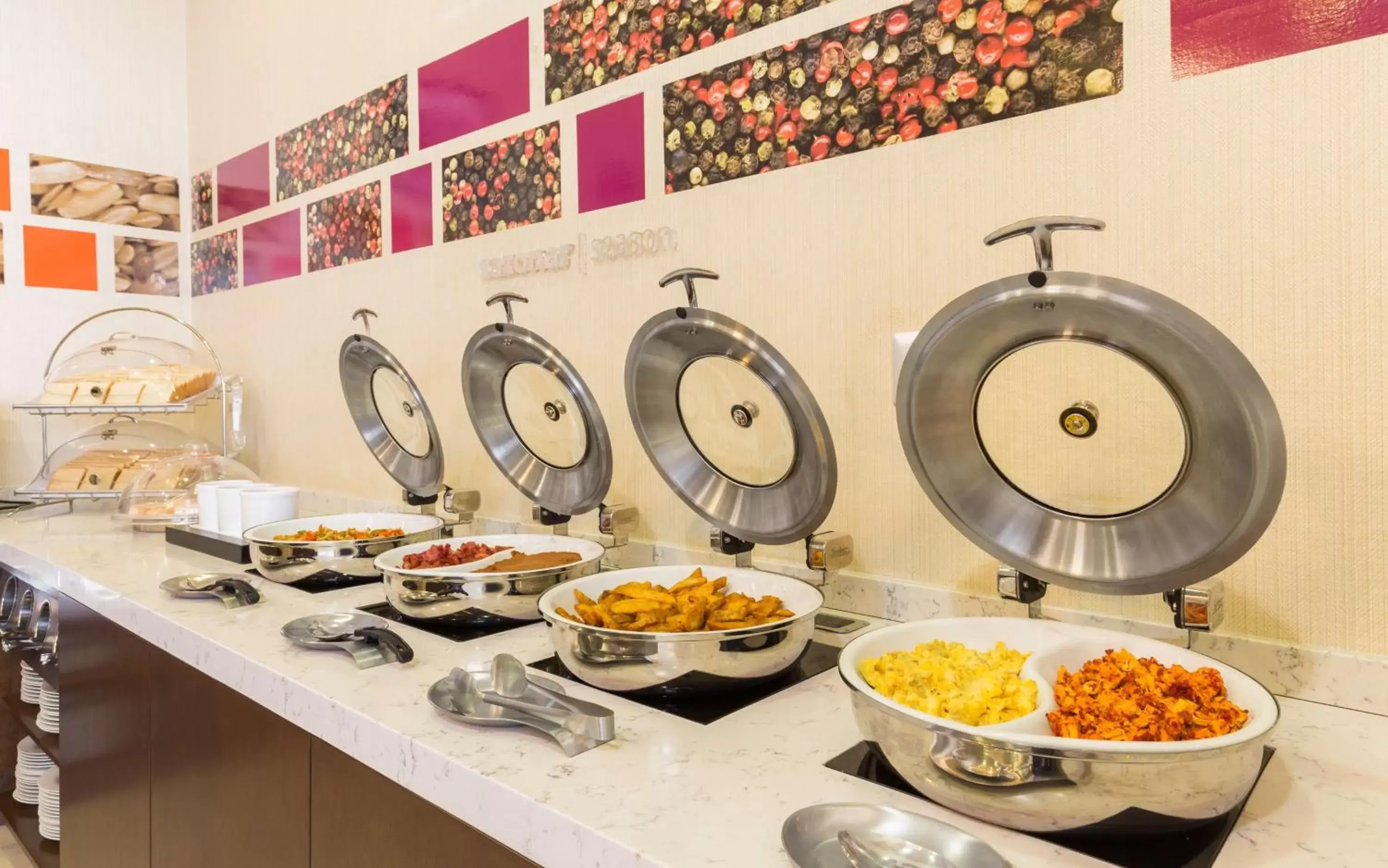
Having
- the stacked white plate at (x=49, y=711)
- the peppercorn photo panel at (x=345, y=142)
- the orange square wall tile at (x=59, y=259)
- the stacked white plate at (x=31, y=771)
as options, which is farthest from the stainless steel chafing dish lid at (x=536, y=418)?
the orange square wall tile at (x=59, y=259)

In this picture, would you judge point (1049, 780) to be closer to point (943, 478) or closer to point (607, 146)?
point (943, 478)

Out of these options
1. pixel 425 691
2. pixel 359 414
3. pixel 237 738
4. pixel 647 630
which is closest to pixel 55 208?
pixel 359 414

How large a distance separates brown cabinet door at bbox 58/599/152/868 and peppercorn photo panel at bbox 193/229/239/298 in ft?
5.79

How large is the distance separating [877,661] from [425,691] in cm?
58

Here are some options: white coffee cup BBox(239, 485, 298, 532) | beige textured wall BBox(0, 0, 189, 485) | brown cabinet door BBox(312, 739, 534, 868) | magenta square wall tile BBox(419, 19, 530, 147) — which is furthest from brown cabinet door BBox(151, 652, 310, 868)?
beige textured wall BBox(0, 0, 189, 485)

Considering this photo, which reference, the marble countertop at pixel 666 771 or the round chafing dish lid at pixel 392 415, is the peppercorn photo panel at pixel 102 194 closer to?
the round chafing dish lid at pixel 392 415

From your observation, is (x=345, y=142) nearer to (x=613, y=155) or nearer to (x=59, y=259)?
(x=613, y=155)

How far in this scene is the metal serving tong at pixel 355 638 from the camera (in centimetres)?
121

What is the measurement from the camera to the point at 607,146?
1853 millimetres

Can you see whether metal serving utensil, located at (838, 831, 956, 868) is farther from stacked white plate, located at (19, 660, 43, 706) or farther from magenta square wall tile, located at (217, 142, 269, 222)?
magenta square wall tile, located at (217, 142, 269, 222)

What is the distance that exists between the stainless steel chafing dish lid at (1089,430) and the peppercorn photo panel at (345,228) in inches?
77.1

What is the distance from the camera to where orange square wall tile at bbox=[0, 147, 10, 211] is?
3.08 m

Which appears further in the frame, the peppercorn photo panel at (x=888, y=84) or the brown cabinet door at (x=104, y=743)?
the brown cabinet door at (x=104, y=743)

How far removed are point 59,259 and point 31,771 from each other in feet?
6.17
